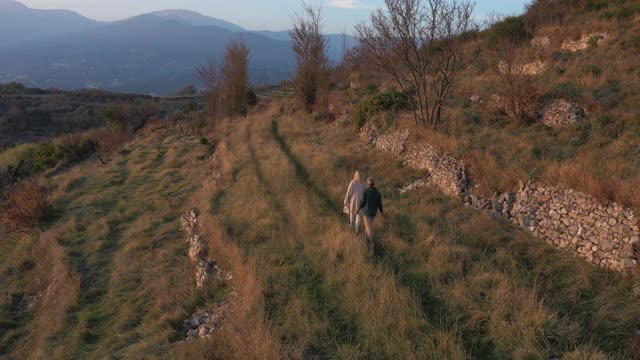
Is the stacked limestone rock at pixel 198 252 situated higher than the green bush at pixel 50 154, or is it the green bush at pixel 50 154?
the stacked limestone rock at pixel 198 252

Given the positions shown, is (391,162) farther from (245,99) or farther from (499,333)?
(245,99)

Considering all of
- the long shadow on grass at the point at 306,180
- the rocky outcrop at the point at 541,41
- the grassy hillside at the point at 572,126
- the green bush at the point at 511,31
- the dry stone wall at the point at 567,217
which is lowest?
the long shadow on grass at the point at 306,180

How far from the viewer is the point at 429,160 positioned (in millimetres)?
13961

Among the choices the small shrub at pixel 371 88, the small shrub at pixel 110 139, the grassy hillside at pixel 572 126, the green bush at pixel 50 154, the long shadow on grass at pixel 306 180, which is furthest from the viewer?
the small shrub at pixel 110 139

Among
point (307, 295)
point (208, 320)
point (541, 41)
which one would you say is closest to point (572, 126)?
point (307, 295)

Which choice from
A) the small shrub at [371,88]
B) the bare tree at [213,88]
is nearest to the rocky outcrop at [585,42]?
the small shrub at [371,88]

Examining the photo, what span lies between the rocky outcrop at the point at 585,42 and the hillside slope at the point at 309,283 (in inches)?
513

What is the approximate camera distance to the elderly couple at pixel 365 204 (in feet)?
30.0

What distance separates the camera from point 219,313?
7.38 metres

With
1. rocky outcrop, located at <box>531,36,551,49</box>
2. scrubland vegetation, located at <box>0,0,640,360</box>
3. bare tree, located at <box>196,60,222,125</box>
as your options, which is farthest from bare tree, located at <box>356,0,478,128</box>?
bare tree, located at <box>196,60,222,125</box>

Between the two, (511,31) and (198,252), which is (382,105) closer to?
(198,252)

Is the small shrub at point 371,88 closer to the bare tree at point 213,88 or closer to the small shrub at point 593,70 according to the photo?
the bare tree at point 213,88

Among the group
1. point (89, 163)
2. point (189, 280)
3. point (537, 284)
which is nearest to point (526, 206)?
point (537, 284)

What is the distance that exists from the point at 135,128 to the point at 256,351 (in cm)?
3487
